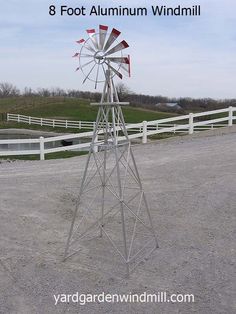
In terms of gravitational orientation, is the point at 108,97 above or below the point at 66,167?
above

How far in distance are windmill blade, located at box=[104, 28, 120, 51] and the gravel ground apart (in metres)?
2.88

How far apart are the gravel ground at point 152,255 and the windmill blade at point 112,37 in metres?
2.88

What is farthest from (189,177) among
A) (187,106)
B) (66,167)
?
(187,106)

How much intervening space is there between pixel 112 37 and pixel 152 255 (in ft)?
9.98

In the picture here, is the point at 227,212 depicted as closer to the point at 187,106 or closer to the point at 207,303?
the point at 207,303

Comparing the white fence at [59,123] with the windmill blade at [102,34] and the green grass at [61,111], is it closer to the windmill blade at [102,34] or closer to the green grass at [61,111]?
the green grass at [61,111]

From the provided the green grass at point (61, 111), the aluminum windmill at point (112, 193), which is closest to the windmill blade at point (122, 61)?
the aluminum windmill at point (112, 193)

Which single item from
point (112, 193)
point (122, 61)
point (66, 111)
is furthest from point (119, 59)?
point (66, 111)

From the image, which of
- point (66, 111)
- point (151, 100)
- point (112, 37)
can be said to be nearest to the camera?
point (112, 37)

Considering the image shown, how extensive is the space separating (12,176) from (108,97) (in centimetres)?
606

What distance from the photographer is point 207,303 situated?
4.59m

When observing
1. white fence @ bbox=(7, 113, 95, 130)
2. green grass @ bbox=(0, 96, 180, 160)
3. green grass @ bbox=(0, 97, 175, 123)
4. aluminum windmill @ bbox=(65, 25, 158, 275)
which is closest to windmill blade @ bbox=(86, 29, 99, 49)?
aluminum windmill @ bbox=(65, 25, 158, 275)

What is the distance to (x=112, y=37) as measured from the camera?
15.7 ft

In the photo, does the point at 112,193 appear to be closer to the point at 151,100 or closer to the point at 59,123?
the point at 59,123
